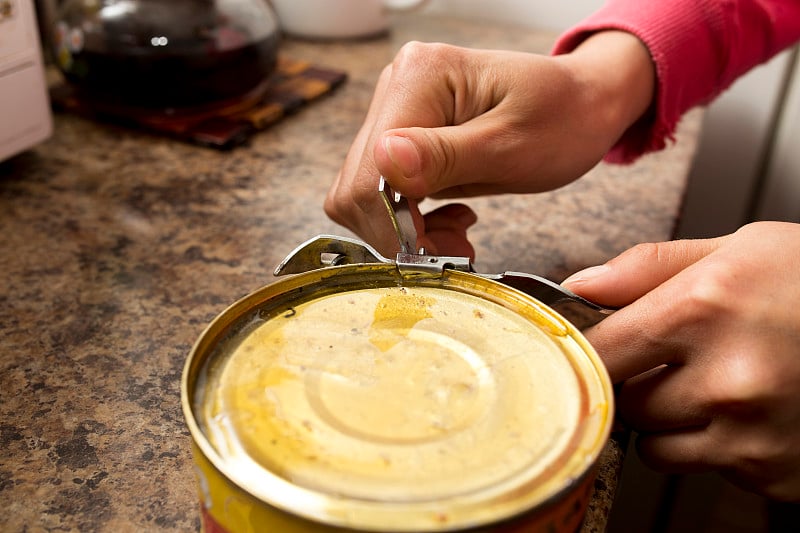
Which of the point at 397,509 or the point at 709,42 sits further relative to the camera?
the point at 709,42

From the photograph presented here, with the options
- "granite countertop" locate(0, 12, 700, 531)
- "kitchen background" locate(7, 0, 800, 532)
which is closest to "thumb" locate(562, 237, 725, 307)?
"granite countertop" locate(0, 12, 700, 531)

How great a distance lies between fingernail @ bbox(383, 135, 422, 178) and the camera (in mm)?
584

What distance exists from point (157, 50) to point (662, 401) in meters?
0.76

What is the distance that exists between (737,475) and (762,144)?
1.08 m

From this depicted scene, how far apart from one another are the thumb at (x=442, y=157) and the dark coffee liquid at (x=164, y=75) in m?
0.44

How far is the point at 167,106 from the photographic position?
3.34ft

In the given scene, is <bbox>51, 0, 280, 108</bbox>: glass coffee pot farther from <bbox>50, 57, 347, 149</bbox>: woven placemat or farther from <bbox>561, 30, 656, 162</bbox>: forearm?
<bbox>561, 30, 656, 162</bbox>: forearm

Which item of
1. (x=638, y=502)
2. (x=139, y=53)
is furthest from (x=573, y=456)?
(x=638, y=502)

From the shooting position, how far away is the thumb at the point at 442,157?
587mm

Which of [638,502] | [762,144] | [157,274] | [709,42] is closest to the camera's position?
[157,274]

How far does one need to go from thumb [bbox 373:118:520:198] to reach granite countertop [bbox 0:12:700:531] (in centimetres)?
12

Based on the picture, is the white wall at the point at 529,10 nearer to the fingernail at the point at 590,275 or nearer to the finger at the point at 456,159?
the finger at the point at 456,159

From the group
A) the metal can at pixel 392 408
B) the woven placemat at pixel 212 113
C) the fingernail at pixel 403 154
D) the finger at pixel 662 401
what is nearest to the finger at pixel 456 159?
the fingernail at pixel 403 154

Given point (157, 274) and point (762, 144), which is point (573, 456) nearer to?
point (157, 274)
